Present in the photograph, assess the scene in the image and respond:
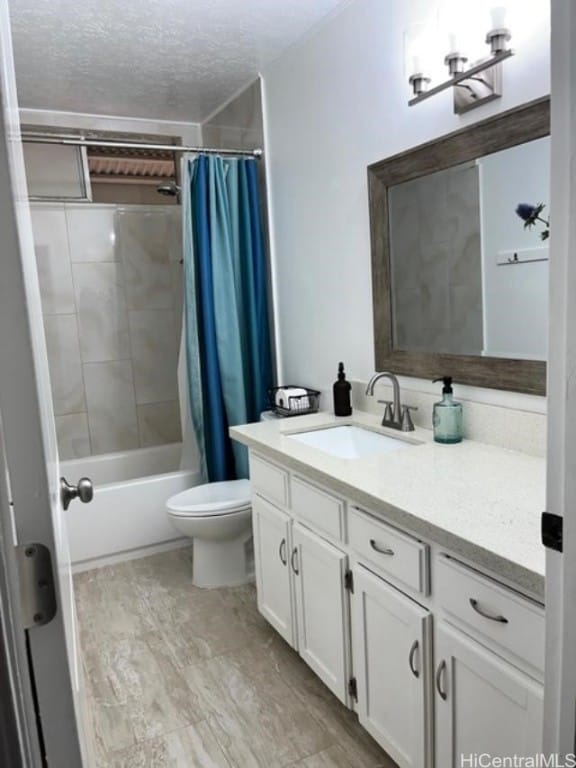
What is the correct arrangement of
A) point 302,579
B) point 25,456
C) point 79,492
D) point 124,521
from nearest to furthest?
point 25,456
point 79,492
point 302,579
point 124,521

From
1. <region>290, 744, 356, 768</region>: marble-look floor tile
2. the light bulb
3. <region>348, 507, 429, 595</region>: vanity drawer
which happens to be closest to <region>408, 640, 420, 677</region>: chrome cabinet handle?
<region>348, 507, 429, 595</region>: vanity drawer

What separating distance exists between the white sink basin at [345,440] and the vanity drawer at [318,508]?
0.29 metres

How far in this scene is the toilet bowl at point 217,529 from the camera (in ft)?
8.47

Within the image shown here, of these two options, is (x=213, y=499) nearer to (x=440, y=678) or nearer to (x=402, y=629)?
(x=402, y=629)

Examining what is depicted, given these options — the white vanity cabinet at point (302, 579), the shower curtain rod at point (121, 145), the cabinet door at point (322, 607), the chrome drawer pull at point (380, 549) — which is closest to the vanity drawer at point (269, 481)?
the white vanity cabinet at point (302, 579)

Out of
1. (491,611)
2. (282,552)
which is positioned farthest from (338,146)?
(491,611)

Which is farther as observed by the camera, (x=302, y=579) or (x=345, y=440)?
(x=345, y=440)

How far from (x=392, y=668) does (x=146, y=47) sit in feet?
8.61

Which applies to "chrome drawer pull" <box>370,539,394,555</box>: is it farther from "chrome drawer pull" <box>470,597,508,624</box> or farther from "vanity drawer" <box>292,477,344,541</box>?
"chrome drawer pull" <box>470,597,508,624</box>

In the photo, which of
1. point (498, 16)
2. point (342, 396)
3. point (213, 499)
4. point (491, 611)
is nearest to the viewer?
point (491, 611)

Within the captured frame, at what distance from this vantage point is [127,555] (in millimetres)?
3104

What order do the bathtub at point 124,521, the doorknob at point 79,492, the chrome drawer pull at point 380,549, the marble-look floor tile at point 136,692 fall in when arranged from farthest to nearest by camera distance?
the bathtub at point 124,521 < the marble-look floor tile at point 136,692 < the chrome drawer pull at point 380,549 < the doorknob at point 79,492

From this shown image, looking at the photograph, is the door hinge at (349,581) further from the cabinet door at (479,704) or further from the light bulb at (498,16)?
the light bulb at (498,16)

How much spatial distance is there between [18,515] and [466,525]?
926mm
